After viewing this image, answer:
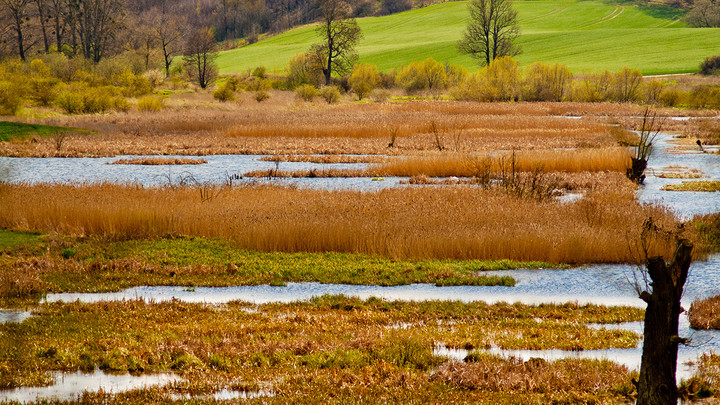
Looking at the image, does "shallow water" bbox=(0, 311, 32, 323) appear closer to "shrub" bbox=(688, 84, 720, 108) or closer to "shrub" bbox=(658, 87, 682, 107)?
"shrub" bbox=(688, 84, 720, 108)

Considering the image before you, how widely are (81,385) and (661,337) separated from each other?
7328 millimetres

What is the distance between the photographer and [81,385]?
29.1ft

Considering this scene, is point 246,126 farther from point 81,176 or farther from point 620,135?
point 620,135

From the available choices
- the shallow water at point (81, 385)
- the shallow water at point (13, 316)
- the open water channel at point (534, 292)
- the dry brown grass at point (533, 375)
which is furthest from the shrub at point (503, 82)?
the shallow water at point (81, 385)

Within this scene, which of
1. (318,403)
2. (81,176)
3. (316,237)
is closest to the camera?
(318,403)

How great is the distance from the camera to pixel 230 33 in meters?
194

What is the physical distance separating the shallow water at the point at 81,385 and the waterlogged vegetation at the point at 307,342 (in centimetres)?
17

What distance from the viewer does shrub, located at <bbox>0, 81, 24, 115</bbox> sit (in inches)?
1997

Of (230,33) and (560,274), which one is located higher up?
(230,33)

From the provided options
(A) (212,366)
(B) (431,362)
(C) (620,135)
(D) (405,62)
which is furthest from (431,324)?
(D) (405,62)

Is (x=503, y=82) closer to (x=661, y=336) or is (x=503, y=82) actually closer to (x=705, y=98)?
(x=705, y=98)

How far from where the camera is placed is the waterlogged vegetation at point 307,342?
8.61m

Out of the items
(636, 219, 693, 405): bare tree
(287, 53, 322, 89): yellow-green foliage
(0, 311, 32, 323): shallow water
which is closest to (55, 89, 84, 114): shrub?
(287, 53, 322, 89): yellow-green foliage

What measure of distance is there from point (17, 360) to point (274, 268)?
25.0 ft
